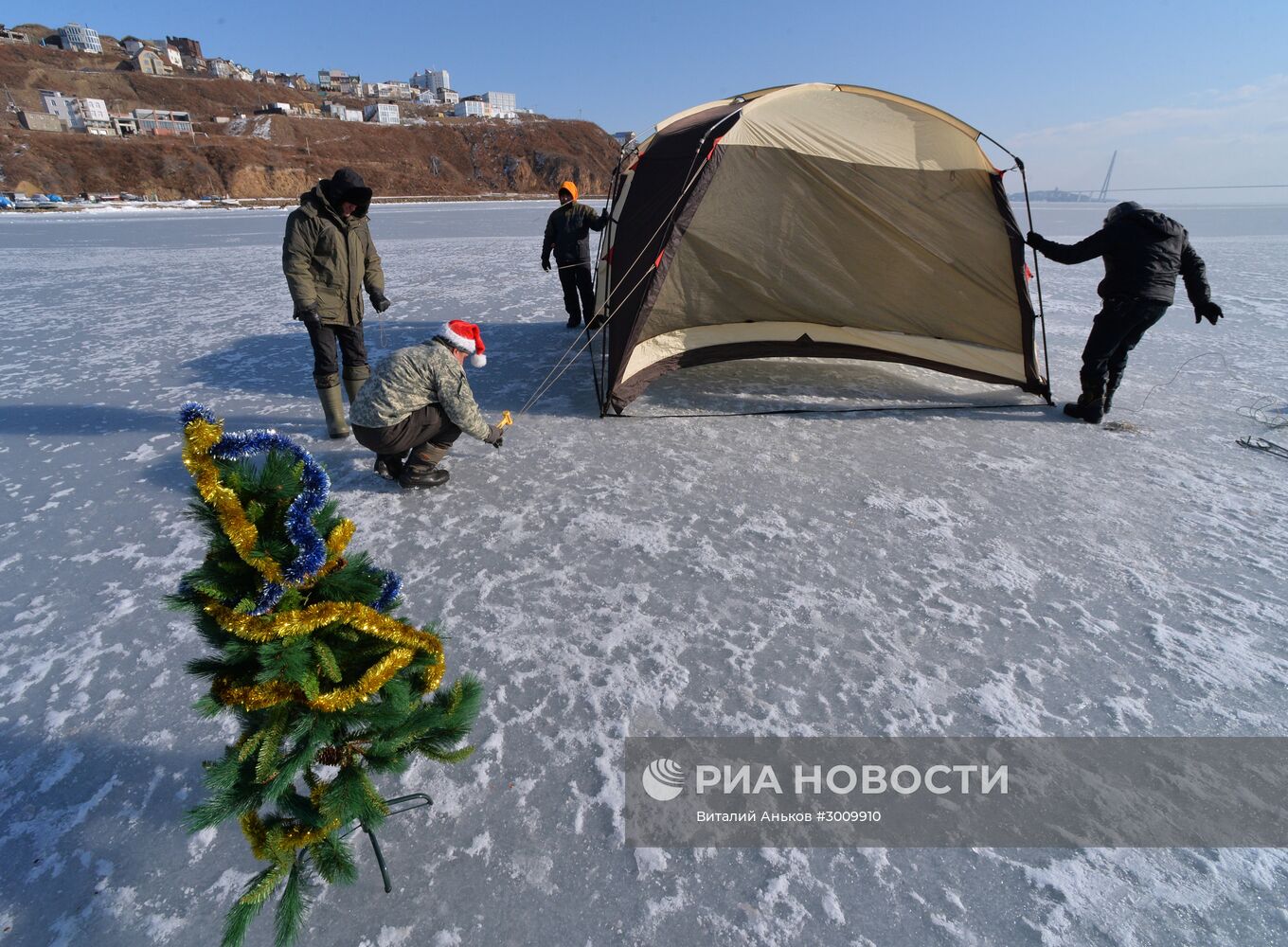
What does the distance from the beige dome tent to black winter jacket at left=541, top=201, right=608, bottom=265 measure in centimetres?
131

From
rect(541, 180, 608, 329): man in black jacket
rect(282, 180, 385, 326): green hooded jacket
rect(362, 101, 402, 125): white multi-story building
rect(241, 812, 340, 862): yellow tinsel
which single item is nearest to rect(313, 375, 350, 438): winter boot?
rect(282, 180, 385, 326): green hooded jacket

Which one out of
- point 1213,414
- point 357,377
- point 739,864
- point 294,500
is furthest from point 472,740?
point 1213,414

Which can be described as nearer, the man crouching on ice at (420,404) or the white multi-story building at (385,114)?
the man crouching on ice at (420,404)

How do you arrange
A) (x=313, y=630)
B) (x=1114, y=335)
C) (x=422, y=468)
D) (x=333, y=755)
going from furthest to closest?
(x=1114, y=335), (x=422, y=468), (x=333, y=755), (x=313, y=630)

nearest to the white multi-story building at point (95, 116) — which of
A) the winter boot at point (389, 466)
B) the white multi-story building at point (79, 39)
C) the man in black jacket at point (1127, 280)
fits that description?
the white multi-story building at point (79, 39)

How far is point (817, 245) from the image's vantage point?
16.7ft

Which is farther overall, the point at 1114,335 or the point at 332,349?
the point at 1114,335

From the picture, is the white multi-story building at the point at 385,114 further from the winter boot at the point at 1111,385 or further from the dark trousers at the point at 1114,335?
the winter boot at the point at 1111,385

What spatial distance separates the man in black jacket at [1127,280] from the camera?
4.30 meters

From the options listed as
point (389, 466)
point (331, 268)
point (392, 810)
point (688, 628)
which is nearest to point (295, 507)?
point (392, 810)

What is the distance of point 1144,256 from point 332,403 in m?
5.66

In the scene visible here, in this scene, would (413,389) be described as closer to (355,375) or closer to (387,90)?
(355,375)

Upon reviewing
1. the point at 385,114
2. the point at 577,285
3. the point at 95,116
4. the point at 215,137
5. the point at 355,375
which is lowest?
the point at 355,375

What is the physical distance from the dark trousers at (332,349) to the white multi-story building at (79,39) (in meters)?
154
